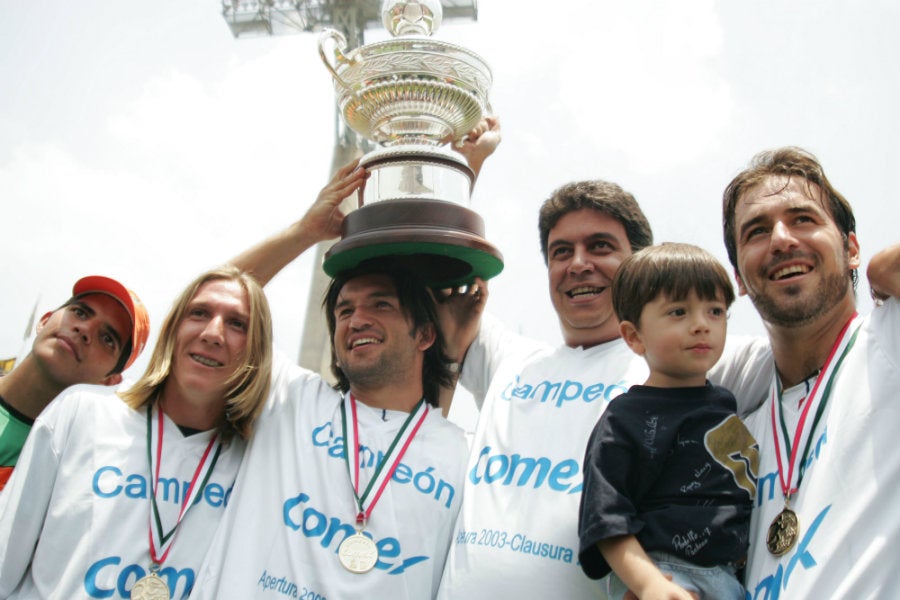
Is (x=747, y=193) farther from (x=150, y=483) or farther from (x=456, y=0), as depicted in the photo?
(x=456, y=0)

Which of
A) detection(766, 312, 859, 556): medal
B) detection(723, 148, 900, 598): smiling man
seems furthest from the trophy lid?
detection(766, 312, 859, 556): medal

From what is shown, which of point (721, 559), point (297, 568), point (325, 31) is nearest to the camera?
point (721, 559)

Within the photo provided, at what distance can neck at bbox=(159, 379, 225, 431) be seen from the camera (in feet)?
9.07

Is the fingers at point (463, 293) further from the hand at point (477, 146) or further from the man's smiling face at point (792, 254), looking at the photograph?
the man's smiling face at point (792, 254)

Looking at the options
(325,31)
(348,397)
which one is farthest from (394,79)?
(348,397)

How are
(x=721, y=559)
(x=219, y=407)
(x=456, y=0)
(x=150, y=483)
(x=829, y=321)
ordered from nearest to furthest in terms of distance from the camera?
1. (x=721, y=559)
2. (x=829, y=321)
3. (x=150, y=483)
4. (x=219, y=407)
5. (x=456, y=0)

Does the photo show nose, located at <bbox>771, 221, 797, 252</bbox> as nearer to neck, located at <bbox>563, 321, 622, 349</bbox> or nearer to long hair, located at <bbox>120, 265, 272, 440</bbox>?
neck, located at <bbox>563, 321, 622, 349</bbox>

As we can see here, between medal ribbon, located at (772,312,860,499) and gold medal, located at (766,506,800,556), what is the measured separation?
6 cm

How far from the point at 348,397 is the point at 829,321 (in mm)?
1705

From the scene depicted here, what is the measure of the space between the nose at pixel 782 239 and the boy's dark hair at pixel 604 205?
640mm

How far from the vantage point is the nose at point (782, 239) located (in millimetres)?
2150

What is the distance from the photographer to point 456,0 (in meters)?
9.92

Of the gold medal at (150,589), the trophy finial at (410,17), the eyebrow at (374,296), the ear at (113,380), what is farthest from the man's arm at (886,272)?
the ear at (113,380)

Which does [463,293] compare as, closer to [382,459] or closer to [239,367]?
[382,459]
